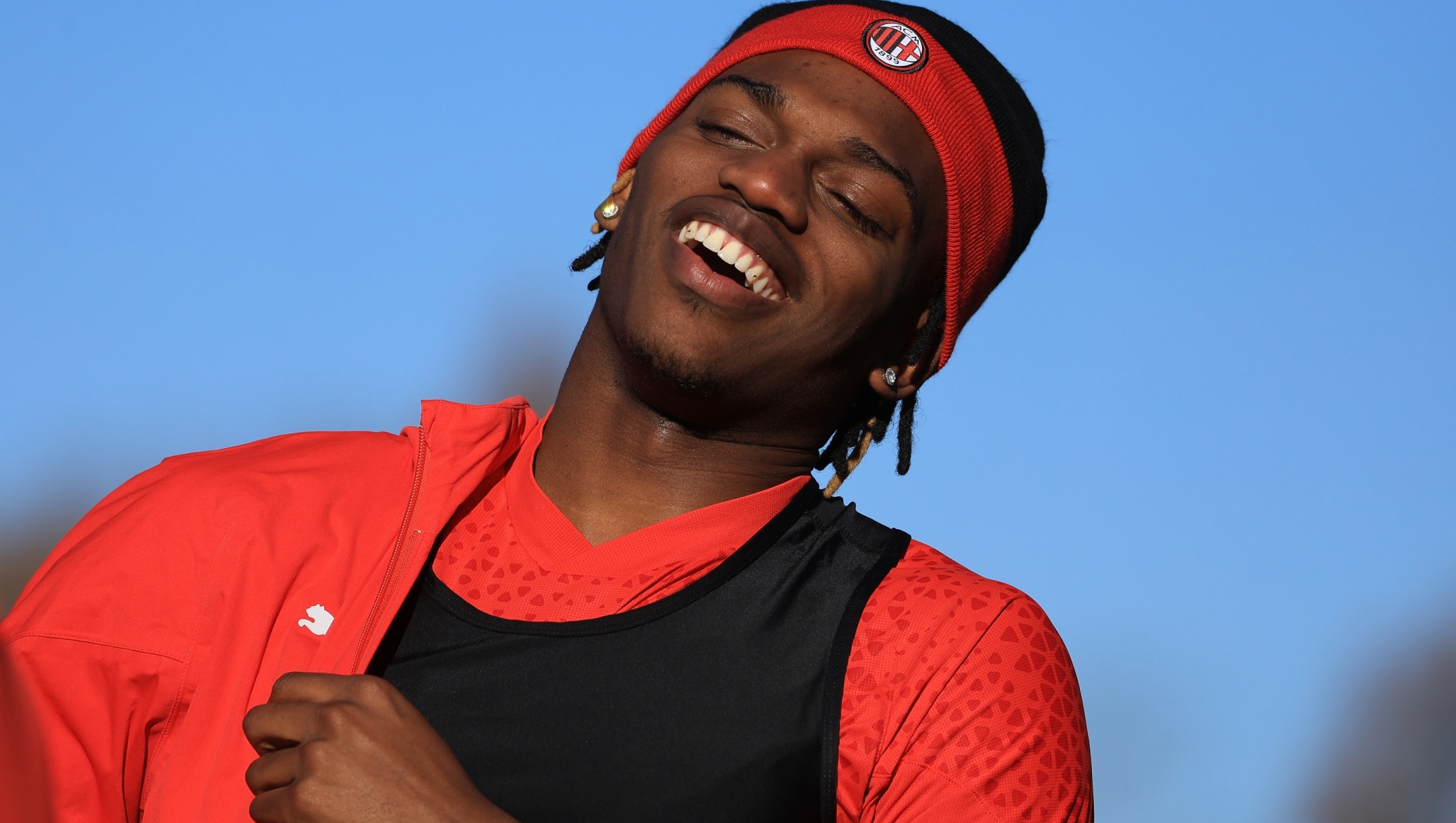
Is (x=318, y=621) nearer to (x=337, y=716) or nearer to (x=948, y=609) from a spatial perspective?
(x=337, y=716)

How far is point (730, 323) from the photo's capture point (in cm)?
258

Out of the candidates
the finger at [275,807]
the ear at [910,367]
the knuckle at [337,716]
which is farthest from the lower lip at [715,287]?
the finger at [275,807]

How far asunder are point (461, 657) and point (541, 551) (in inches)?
10.6

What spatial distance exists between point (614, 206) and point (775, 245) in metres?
0.58

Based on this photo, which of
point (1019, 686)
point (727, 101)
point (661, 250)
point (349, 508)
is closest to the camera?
point (1019, 686)

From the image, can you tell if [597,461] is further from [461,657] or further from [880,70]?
[880,70]

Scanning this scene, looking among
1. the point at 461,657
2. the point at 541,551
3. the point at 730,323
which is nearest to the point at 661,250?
the point at 730,323

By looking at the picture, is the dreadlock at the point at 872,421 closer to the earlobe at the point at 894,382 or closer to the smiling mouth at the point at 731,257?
the earlobe at the point at 894,382

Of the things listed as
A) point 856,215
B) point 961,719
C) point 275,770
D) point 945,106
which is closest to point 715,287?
point 856,215

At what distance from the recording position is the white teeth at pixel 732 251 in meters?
2.57

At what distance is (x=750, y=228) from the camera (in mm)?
2584

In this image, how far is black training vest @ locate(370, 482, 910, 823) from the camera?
2156 mm

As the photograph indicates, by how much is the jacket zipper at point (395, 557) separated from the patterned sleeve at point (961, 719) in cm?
76

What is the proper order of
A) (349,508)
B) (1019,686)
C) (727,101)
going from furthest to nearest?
(727,101) < (349,508) < (1019,686)
